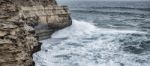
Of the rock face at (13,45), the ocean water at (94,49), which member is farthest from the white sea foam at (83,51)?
the rock face at (13,45)

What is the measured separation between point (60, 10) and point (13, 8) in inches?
813

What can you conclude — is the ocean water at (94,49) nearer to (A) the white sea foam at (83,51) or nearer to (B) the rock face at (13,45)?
(A) the white sea foam at (83,51)

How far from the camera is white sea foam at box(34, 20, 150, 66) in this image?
23906mm

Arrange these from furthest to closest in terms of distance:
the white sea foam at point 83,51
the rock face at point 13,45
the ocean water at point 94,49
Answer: the ocean water at point 94,49
the white sea foam at point 83,51
the rock face at point 13,45

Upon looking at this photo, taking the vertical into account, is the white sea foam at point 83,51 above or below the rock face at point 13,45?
below

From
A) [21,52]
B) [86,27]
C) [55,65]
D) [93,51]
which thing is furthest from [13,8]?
[86,27]

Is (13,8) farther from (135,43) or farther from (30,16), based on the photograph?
(135,43)

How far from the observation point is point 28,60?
17.1 meters

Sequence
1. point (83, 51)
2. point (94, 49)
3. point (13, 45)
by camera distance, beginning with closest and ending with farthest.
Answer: point (13, 45), point (83, 51), point (94, 49)

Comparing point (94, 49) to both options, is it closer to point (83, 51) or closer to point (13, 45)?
point (83, 51)

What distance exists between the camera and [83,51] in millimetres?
27734

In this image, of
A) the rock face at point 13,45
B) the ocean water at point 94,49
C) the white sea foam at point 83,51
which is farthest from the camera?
the ocean water at point 94,49

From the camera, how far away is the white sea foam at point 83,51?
23.9 meters

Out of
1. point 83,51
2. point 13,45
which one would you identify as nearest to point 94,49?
point 83,51
